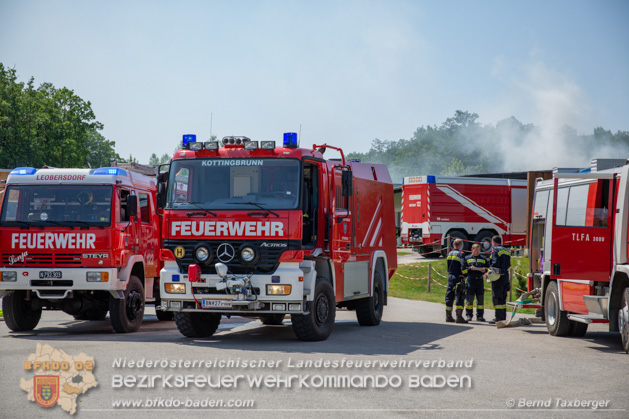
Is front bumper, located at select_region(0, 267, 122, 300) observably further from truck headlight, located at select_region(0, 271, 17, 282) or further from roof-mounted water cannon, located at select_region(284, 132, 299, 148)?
roof-mounted water cannon, located at select_region(284, 132, 299, 148)

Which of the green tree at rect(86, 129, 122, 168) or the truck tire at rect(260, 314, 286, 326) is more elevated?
the green tree at rect(86, 129, 122, 168)

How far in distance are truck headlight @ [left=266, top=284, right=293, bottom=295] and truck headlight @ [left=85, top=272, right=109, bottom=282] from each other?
10.6ft

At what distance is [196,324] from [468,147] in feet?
342

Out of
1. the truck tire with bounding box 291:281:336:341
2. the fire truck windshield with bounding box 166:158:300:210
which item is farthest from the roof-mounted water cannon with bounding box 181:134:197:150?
Result: the truck tire with bounding box 291:281:336:341

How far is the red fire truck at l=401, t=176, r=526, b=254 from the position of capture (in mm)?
Answer: 32406

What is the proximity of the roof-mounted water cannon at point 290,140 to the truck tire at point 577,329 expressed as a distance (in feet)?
19.1

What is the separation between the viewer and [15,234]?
1348cm

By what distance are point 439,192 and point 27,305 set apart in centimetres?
2105

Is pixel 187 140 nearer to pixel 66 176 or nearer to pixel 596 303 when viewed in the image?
pixel 66 176

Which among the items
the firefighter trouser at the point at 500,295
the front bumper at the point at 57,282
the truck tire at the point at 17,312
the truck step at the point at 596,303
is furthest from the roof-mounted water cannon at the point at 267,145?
the firefighter trouser at the point at 500,295

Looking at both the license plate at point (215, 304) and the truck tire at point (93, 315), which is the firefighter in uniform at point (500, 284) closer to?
the license plate at point (215, 304)

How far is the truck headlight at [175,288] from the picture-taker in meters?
12.2

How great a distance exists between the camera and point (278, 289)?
11.8 metres

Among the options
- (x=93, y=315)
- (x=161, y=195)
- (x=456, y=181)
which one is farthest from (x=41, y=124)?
(x=161, y=195)
